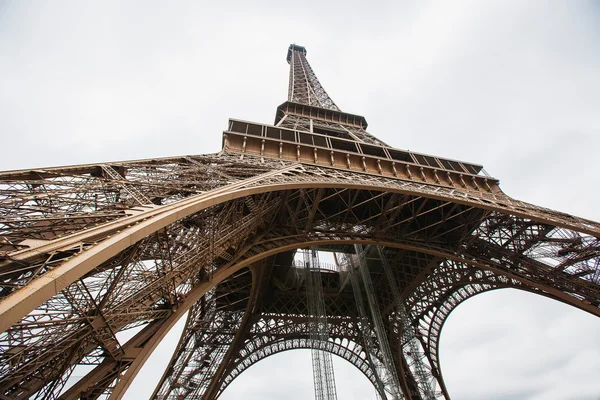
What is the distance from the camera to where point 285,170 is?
420 inches

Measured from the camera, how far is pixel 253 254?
34.0 ft

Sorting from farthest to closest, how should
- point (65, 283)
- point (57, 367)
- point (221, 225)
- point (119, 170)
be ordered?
point (221, 225) < point (119, 170) < point (57, 367) < point (65, 283)

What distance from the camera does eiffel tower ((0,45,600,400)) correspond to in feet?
14.9

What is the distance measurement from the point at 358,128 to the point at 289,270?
40.7ft

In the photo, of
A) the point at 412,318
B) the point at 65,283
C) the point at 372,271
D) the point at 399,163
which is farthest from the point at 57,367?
the point at 412,318

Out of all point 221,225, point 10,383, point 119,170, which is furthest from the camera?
point 221,225

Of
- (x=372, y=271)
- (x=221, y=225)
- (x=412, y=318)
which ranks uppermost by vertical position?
(x=372, y=271)

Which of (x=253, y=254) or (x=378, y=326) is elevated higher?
(x=378, y=326)

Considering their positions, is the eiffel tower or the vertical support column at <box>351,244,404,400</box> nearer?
the eiffel tower

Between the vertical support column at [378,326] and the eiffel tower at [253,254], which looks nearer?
the eiffel tower at [253,254]

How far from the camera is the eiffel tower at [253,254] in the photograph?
4527 mm

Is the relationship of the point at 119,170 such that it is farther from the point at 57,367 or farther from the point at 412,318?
the point at 412,318

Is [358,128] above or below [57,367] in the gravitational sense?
above

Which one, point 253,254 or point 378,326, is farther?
point 378,326
